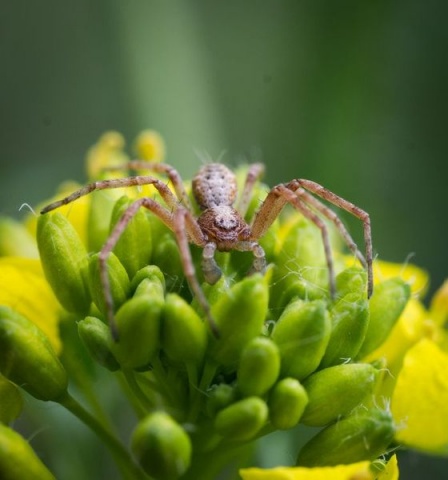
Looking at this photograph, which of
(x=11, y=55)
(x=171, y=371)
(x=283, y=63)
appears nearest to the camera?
(x=171, y=371)

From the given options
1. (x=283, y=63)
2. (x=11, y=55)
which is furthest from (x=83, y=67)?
(x=283, y=63)

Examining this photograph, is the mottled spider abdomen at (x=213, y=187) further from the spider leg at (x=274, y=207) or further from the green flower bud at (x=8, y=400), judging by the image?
the green flower bud at (x=8, y=400)

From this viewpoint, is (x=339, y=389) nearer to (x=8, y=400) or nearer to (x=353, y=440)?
(x=353, y=440)

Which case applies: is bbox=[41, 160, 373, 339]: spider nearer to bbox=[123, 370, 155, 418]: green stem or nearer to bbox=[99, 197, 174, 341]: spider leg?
bbox=[99, 197, 174, 341]: spider leg

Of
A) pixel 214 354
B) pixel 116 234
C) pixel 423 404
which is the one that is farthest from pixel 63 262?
pixel 423 404

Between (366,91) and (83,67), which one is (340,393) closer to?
(366,91)

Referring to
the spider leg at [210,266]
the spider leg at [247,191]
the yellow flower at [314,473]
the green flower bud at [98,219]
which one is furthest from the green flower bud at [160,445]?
the spider leg at [247,191]

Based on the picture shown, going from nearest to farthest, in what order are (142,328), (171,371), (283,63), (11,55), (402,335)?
(142,328) < (171,371) < (402,335) < (283,63) < (11,55)
